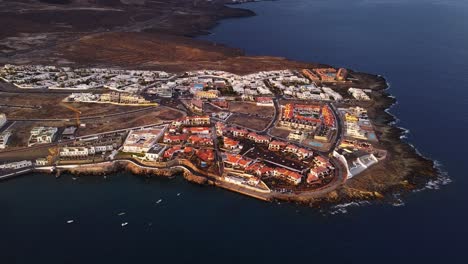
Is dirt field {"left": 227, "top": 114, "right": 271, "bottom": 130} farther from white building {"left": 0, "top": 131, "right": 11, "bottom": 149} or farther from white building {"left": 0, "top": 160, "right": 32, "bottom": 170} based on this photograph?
white building {"left": 0, "top": 131, "right": 11, "bottom": 149}

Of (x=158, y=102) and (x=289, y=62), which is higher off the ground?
(x=289, y=62)

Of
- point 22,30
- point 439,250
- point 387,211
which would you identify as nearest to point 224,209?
point 387,211

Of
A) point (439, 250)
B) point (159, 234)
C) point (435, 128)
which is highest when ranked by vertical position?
point (435, 128)

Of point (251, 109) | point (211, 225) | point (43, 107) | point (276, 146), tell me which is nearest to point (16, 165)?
point (43, 107)

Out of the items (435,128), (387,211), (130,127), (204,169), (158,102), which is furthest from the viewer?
(158,102)

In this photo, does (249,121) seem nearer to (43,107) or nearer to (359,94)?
(359,94)

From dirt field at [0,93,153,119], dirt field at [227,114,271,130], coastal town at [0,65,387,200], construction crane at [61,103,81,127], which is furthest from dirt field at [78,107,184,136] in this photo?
dirt field at [227,114,271,130]

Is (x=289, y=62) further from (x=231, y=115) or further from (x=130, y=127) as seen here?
(x=130, y=127)
